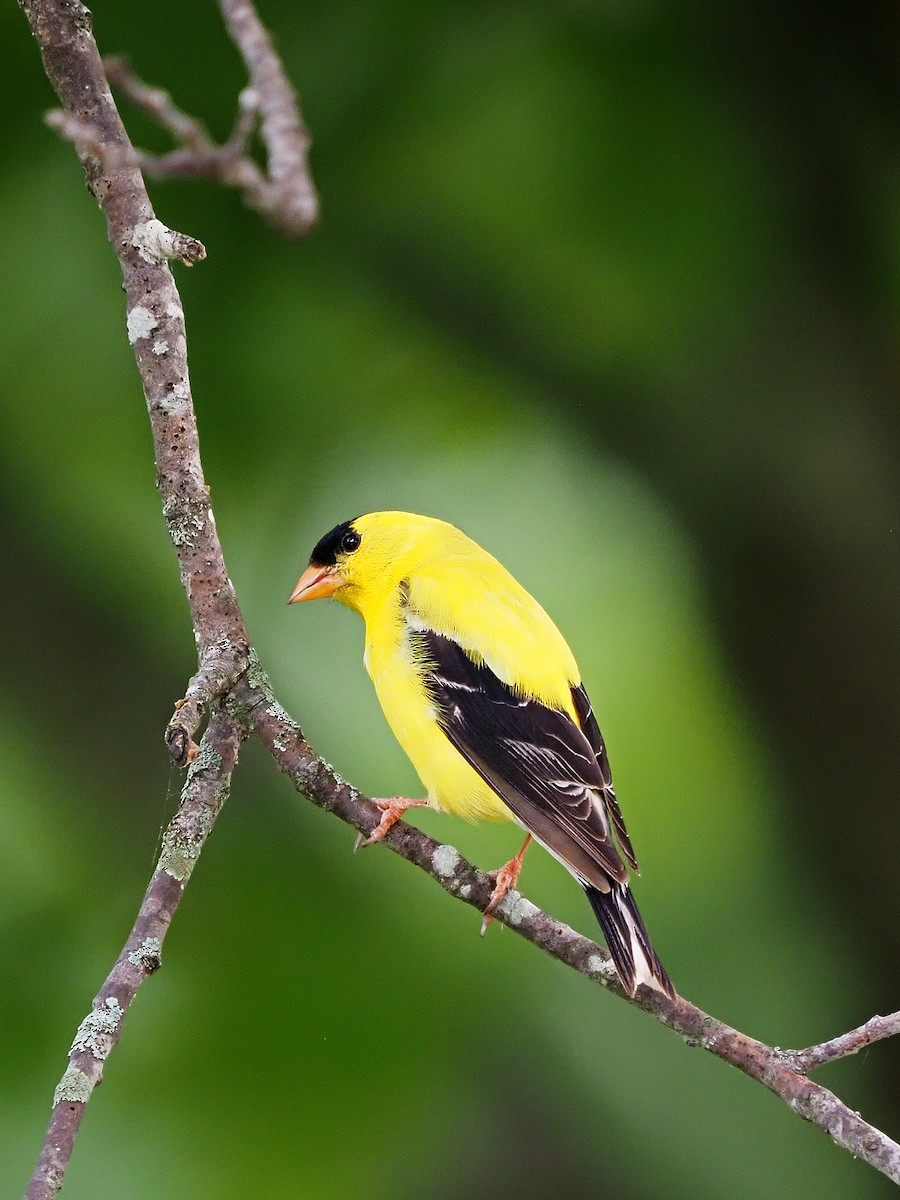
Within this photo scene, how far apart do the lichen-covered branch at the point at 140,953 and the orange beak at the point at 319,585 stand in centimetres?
82

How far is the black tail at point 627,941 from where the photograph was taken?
5.39 ft

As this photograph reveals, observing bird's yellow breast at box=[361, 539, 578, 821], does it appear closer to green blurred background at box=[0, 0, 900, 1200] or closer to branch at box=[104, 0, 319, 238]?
green blurred background at box=[0, 0, 900, 1200]

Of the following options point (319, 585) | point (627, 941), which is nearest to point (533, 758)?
point (627, 941)

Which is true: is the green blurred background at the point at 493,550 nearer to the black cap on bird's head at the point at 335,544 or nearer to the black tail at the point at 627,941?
the black cap on bird's head at the point at 335,544

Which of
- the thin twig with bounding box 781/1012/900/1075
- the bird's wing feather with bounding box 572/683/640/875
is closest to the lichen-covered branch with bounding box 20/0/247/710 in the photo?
the bird's wing feather with bounding box 572/683/640/875

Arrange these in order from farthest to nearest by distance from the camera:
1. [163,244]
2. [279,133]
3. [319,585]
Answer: [319,585], [163,244], [279,133]

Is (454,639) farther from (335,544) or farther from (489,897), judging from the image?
(489,897)

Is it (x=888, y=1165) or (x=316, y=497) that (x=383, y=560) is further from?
(x=888, y=1165)

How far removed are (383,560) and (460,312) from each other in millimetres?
1011

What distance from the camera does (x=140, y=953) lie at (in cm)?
135

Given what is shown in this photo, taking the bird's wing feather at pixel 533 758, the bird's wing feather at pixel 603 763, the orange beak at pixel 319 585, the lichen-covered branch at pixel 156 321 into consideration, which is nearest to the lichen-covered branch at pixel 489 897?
the lichen-covered branch at pixel 156 321

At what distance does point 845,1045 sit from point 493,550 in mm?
1477

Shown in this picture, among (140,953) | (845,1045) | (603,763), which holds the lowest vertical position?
(140,953)

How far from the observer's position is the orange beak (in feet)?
8.23
